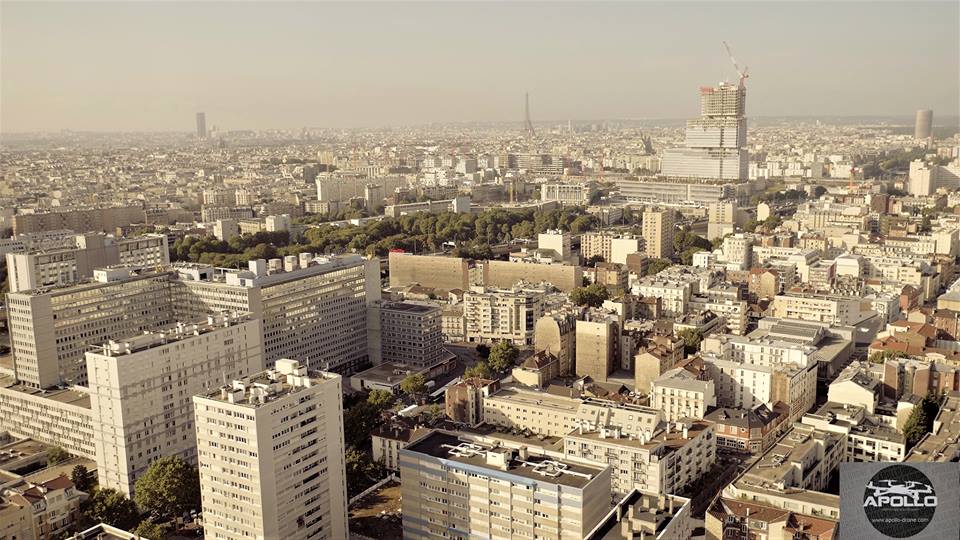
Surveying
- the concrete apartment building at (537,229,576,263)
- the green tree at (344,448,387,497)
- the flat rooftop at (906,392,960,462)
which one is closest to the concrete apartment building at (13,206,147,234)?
the concrete apartment building at (537,229,576,263)

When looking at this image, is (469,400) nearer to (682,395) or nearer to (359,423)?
(359,423)

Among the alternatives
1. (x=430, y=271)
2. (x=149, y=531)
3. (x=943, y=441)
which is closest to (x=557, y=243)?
(x=430, y=271)

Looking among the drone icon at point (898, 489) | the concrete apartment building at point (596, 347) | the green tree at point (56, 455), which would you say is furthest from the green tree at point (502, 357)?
the drone icon at point (898, 489)

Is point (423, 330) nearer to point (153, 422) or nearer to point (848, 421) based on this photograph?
point (153, 422)

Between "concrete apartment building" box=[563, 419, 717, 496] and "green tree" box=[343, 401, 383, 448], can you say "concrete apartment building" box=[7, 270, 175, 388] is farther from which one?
"concrete apartment building" box=[563, 419, 717, 496]

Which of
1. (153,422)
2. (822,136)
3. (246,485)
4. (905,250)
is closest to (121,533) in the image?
(246,485)
